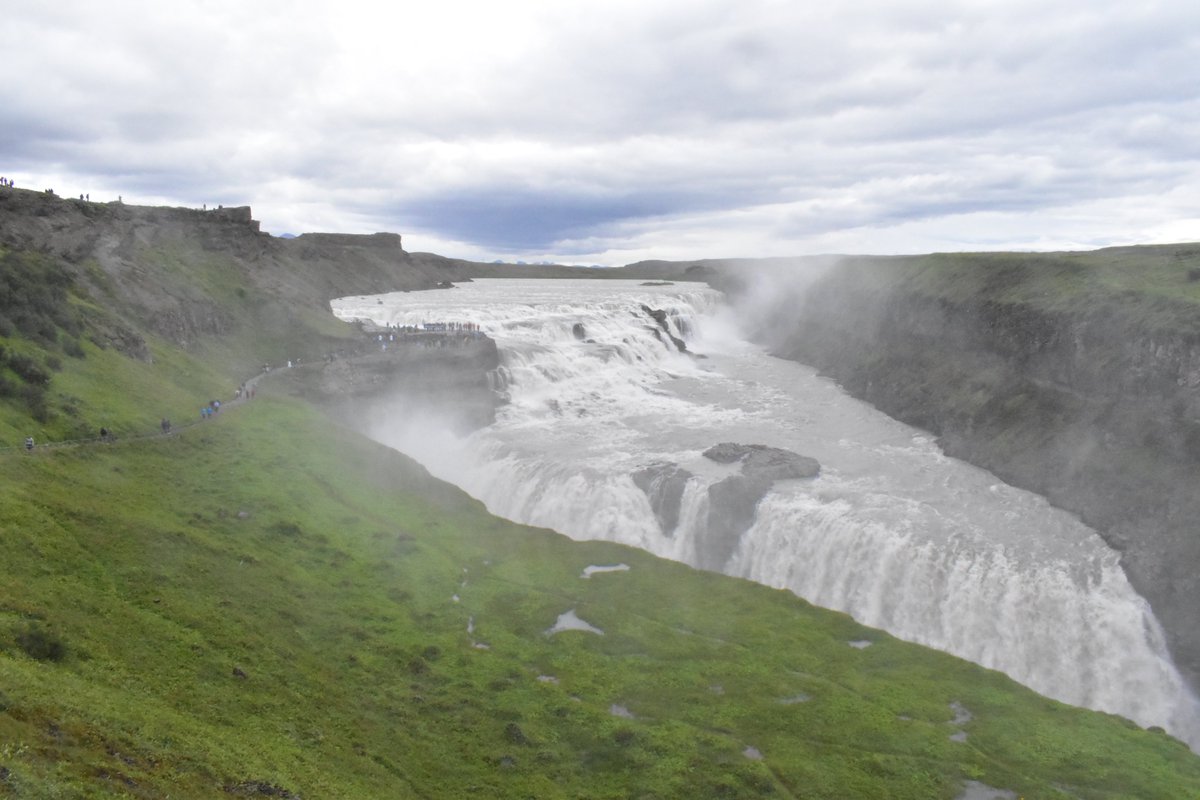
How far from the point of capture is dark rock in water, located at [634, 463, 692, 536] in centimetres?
5175

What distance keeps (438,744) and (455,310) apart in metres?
87.3

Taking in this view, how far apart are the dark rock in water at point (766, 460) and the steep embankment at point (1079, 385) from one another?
13.5 meters

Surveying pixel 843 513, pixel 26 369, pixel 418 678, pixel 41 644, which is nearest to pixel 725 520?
pixel 843 513

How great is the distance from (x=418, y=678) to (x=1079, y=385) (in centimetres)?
5017

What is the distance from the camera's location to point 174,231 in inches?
3300

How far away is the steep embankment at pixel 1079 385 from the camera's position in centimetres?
4519

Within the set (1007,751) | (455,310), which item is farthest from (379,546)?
(455,310)

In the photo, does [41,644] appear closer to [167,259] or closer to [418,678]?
[418,678]

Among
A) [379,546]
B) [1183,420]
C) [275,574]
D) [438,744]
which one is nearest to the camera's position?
[438,744]

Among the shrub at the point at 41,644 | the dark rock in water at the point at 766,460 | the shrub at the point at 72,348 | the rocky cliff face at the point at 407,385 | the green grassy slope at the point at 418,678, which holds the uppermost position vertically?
the shrub at the point at 72,348

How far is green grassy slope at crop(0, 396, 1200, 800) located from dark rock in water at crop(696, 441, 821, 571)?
277 inches

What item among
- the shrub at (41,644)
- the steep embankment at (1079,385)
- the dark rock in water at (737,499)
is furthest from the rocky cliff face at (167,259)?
the steep embankment at (1079,385)

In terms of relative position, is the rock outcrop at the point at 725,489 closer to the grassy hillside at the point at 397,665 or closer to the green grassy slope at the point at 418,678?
the grassy hillside at the point at 397,665

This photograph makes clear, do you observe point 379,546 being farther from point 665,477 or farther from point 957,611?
point 957,611
